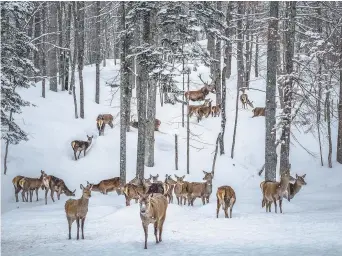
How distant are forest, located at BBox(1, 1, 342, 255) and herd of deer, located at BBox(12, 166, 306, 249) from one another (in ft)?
0.16

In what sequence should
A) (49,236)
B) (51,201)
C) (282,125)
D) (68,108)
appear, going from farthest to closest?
(68,108), (51,201), (282,125), (49,236)

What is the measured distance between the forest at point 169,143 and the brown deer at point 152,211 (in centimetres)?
4

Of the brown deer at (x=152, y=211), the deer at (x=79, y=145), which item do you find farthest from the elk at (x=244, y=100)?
the brown deer at (x=152, y=211)

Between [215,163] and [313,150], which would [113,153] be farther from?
[313,150]

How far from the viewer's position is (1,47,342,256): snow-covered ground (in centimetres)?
941

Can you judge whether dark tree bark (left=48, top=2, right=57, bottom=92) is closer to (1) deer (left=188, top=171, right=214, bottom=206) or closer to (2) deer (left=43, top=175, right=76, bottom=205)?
(2) deer (left=43, top=175, right=76, bottom=205)

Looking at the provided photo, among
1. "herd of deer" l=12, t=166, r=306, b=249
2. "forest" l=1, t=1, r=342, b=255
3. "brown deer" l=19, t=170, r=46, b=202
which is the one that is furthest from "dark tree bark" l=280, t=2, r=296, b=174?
"brown deer" l=19, t=170, r=46, b=202

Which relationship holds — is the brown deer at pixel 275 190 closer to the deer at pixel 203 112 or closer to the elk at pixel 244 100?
the deer at pixel 203 112

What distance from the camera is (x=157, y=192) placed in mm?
16094

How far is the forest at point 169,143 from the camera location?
11062mm

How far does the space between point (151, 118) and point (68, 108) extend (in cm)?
933

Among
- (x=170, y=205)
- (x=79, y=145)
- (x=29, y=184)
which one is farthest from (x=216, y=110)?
(x=170, y=205)

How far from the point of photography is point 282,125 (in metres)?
16.2

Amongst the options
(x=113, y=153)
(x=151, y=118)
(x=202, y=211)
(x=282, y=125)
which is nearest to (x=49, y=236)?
(x=202, y=211)
